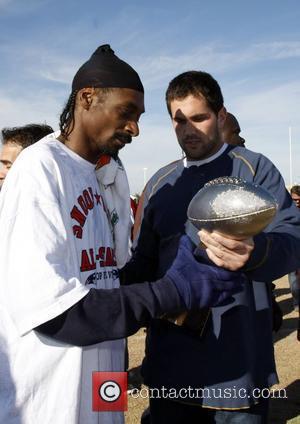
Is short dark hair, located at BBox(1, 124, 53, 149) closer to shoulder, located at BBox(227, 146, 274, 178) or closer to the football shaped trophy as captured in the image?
shoulder, located at BBox(227, 146, 274, 178)

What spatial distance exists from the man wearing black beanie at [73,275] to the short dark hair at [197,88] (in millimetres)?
628

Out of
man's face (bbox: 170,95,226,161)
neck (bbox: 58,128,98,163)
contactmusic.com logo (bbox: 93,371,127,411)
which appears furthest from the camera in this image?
man's face (bbox: 170,95,226,161)

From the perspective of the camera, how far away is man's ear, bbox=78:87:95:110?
2.06 metres

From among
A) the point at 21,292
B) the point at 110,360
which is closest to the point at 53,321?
the point at 21,292

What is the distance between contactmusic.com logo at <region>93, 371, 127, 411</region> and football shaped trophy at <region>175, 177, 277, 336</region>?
80 centimetres

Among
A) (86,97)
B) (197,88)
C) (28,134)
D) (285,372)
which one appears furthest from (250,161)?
(285,372)

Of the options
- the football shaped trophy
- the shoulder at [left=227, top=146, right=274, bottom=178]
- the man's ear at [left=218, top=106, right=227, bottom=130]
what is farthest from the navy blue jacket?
the football shaped trophy

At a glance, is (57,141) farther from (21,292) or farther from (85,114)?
(21,292)

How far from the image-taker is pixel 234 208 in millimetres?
1615

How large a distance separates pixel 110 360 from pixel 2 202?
849 mm

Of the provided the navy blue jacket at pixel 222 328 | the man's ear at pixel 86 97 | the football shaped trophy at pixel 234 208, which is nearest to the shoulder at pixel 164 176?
the navy blue jacket at pixel 222 328

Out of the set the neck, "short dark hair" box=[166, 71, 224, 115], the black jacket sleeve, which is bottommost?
the black jacket sleeve

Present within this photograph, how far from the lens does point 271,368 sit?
246cm

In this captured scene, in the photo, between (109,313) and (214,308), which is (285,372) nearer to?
(214,308)
